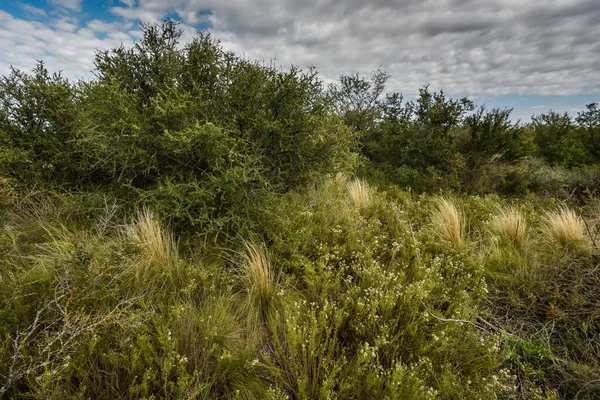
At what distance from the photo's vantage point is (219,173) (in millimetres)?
3779

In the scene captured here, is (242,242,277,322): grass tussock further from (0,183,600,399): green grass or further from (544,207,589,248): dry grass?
(544,207,589,248): dry grass

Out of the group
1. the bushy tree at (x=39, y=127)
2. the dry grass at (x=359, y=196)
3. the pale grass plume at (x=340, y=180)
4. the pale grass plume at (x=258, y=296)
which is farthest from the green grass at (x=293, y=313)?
the pale grass plume at (x=340, y=180)

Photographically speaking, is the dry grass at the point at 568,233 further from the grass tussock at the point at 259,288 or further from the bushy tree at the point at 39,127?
the bushy tree at the point at 39,127

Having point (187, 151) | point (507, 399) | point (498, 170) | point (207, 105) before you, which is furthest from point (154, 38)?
point (498, 170)

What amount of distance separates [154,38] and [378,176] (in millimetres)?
6790

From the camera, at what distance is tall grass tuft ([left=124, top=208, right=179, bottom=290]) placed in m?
2.79

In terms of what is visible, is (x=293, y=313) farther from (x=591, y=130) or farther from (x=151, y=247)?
(x=591, y=130)

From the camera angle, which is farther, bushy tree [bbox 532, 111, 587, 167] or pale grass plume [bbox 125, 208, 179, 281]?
bushy tree [bbox 532, 111, 587, 167]

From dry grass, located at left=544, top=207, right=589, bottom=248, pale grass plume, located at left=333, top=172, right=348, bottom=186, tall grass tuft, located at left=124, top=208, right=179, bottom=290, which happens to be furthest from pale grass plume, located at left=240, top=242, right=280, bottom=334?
pale grass plume, located at left=333, top=172, right=348, bottom=186

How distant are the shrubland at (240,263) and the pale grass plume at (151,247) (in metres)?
0.03

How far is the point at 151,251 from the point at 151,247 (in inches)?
1.9

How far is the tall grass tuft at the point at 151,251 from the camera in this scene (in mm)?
2795

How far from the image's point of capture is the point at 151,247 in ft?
9.94

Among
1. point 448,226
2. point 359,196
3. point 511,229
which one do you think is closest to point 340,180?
point 359,196
